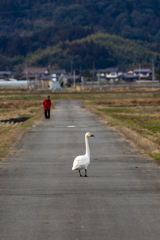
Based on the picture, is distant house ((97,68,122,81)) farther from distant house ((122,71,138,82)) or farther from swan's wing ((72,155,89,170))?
swan's wing ((72,155,89,170))

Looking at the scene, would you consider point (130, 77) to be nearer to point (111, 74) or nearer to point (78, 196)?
point (111, 74)

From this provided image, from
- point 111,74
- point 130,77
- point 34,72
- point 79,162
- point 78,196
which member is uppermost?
point 34,72

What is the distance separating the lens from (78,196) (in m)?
9.36

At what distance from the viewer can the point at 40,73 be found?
178500 millimetres

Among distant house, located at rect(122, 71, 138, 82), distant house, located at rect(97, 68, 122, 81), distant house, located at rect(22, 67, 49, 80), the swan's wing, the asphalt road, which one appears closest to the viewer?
the asphalt road

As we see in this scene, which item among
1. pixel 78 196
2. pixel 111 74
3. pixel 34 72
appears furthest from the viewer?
pixel 111 74

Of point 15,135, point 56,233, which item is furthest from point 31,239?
point 15,135

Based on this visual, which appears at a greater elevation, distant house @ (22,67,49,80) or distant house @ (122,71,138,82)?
distant house @ (22,67,49,80)

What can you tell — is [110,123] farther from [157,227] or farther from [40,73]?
[40,73]

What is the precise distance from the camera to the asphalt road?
7.20 meters

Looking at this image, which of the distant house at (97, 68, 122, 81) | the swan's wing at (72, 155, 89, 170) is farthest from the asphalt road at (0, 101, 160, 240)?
the distant house at (97, 68, 122, 81)

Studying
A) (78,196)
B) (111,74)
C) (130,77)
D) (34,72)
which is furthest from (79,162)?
(111,74)

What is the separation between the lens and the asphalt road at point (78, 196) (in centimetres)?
720

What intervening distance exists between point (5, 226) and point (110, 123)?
63.8ft
